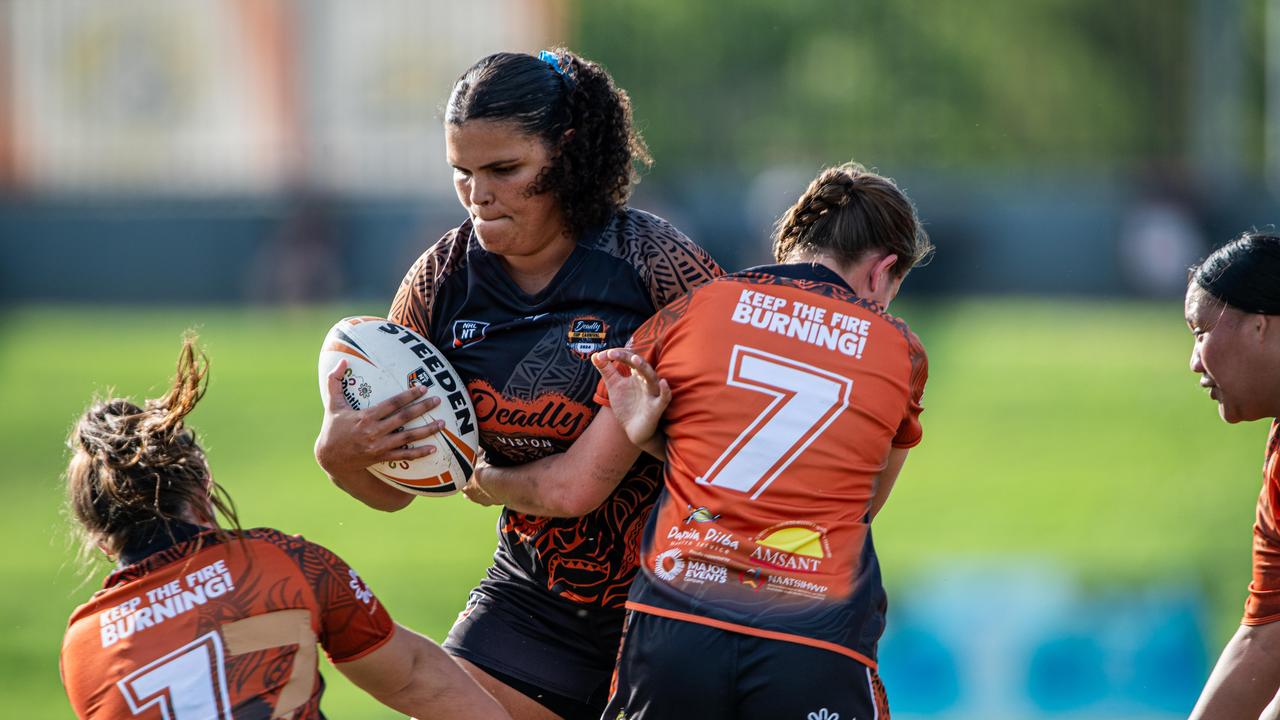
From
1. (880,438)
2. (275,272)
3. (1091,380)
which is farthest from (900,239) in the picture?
(275,272)

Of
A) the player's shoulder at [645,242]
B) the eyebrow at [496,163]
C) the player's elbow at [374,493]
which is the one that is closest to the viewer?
the eyebrow at [496,163]

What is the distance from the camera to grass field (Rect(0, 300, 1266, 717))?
34.0 feet

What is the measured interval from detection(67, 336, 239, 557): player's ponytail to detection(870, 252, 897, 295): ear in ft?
5.11

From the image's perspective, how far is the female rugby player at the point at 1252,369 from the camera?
12.1ft

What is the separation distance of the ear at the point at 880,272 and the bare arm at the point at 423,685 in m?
1.34

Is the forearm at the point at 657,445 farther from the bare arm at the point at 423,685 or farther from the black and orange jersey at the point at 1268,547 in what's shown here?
the black and orange jersey at the point at 1268,547

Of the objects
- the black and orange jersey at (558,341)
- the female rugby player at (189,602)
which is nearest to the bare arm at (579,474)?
the black and orange jersey at (558,341)

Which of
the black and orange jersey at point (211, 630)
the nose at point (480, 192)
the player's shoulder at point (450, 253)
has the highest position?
the nose at point (480, 192)

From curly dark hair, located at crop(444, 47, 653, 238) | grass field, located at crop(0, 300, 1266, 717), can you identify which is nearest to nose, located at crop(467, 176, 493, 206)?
curly dark hair, located at crop(444, 47, 653, 238)

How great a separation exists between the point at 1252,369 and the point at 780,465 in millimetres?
1242

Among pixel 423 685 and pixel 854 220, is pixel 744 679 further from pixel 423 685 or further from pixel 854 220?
pixel 854 220

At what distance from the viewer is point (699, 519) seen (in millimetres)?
3389

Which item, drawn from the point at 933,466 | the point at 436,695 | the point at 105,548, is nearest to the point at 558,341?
the point at 436,695

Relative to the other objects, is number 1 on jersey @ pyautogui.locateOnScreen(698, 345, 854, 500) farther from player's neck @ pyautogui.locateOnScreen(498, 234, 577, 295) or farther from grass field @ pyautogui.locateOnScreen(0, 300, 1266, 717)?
grass field @ pyautogui.locateOnScreen(0, 300, 1266, 717)
